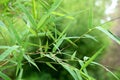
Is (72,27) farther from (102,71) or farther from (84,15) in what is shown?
(102,71)

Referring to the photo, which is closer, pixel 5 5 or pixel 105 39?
pixel 5 5

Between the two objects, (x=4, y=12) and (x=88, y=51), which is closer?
(x=4, y=12)

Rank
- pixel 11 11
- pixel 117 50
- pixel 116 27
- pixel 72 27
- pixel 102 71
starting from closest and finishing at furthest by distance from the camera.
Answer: pixel 11 11 < pixel 72 27 < pixel 102 71 < pixel 117 50 < pixel 116 27

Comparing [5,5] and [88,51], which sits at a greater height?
[5,5]

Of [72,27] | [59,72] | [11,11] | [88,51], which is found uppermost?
[11,11]

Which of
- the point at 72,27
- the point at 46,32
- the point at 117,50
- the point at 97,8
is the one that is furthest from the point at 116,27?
the point at 46,32

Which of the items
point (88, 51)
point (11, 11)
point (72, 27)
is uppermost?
point (11, 11)

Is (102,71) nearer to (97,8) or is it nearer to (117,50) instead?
(97,8)

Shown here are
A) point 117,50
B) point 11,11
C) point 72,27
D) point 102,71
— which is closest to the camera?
point 11,11

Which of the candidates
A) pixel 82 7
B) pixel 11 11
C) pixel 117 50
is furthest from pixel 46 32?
pixel 117 50
